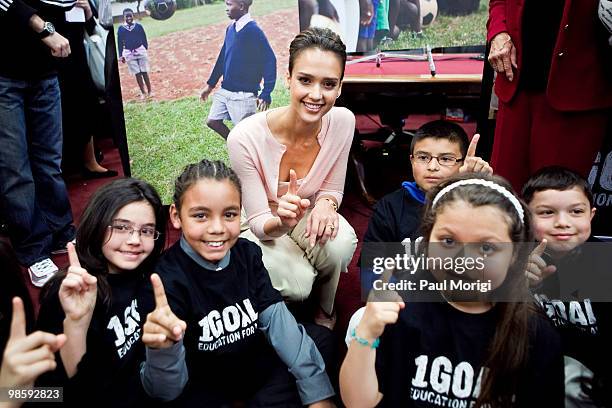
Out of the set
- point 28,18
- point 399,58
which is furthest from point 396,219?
point 399,58

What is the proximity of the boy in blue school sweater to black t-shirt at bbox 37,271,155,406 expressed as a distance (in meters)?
1.56

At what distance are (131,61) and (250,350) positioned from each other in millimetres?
1882

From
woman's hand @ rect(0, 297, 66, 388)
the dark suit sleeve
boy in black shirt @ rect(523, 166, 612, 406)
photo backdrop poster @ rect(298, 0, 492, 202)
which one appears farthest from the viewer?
photo backdrop poster @ rect(298, 0, 492, 202)

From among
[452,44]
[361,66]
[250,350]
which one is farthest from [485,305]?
[452,44]

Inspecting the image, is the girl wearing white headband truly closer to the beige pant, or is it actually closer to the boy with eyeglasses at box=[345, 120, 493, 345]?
the boy with eyeglasses at box=[345, 120, 493, 345]

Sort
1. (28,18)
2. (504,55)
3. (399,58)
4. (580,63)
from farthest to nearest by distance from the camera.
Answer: (399,58)
(28,18)
(504,55)
(580,63)

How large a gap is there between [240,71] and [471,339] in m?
2.02

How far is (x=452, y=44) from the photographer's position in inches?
117

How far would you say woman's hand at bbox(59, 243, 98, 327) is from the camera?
1.00m

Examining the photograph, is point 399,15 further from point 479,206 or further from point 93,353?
point 93,353

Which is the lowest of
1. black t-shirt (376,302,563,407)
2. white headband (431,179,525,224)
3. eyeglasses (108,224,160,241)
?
black t-shirt (376,302,563,407)

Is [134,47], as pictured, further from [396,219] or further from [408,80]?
[396,219]

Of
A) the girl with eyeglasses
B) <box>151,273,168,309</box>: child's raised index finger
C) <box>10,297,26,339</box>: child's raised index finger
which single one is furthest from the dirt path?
<box>10,297,26,339</box>: child's raised index finger

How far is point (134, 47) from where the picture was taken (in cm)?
256
